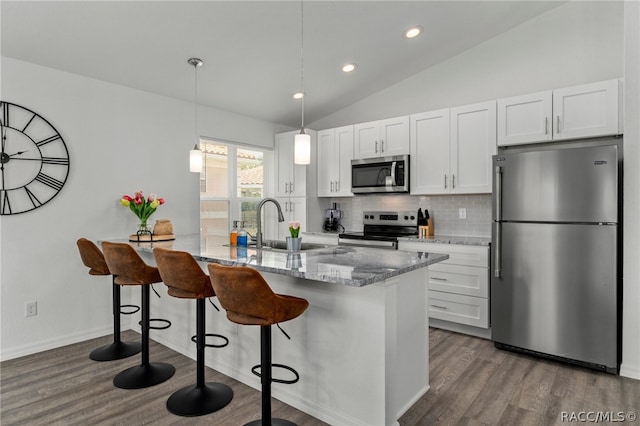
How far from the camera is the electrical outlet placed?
3104mm

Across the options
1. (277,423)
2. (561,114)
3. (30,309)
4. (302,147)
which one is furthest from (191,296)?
(561,114)

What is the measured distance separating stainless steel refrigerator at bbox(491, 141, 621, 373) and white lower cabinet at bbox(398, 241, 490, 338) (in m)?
0.19

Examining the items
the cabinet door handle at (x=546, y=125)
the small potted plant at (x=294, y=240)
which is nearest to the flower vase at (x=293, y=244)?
the small potted plant at (x=294, y=240)

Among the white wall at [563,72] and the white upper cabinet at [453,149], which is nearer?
the white wall at [563,72]

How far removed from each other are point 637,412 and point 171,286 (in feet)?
9.58

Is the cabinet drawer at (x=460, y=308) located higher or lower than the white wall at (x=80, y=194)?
lower

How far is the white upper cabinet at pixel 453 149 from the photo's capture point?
3628 mm

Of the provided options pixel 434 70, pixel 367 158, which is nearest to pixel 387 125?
pixel 367 158

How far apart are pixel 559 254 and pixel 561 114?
1258 millimetres

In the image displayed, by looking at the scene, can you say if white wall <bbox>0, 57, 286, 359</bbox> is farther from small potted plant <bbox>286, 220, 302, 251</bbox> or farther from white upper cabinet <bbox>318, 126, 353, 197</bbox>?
small potted plant <bbox>286, 220, 302, 251</bbox>

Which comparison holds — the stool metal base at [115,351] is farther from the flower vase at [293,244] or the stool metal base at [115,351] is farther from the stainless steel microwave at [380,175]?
the stainless steel microwave at [380,175]

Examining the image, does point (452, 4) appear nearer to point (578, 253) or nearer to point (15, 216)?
point (578, 253)

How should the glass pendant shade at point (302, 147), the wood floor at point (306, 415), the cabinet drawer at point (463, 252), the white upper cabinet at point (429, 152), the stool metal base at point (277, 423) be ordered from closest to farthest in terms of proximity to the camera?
the stool metal base at point (277, 423)
the wood floor at point (306, 415)
the glass pendant shade at point (302, 147)
the cabinet drawer at point (463, 252)
the white upper cabinet at point (429, 152)

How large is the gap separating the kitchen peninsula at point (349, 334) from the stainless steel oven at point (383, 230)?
5.33 feet
